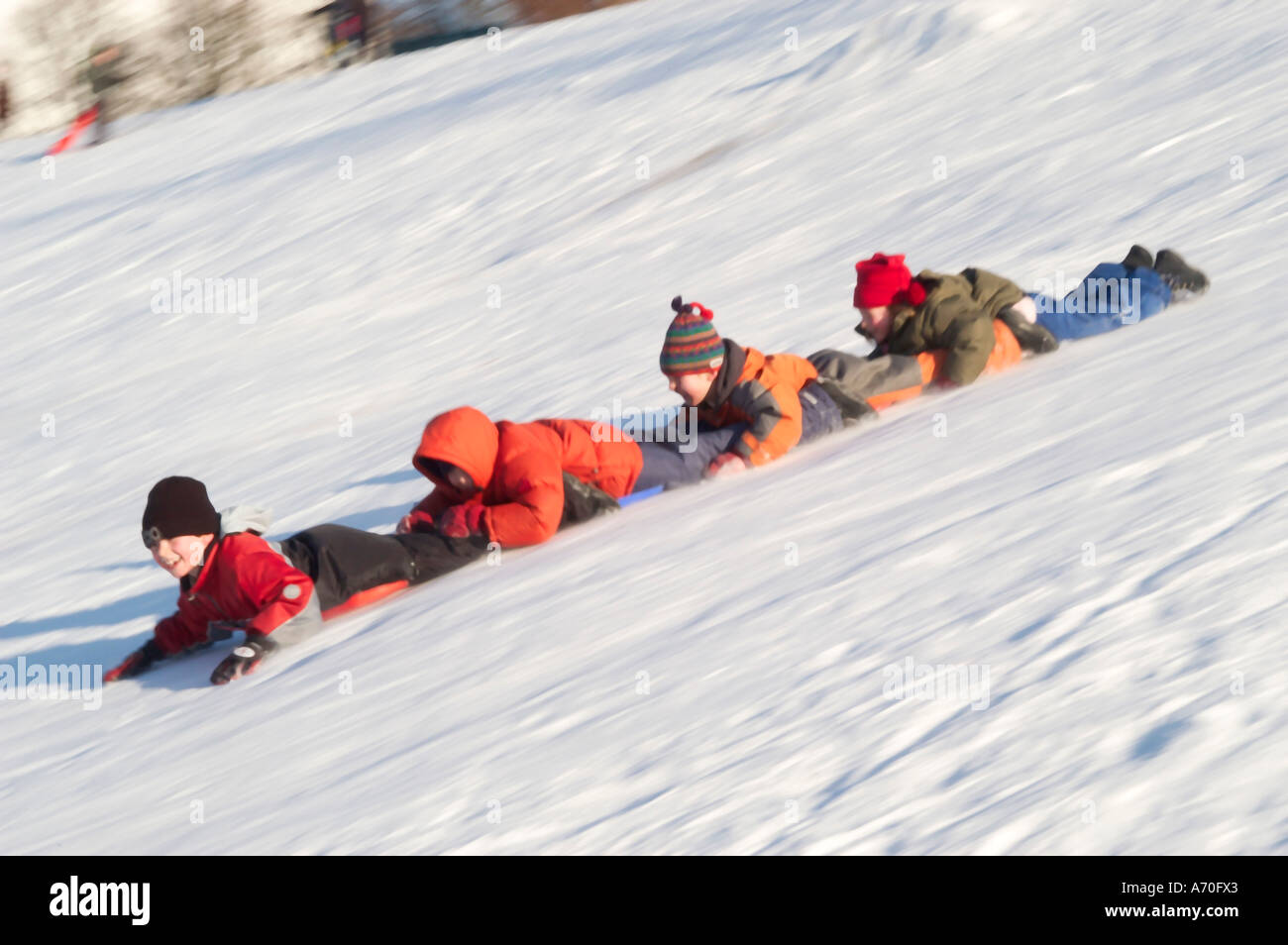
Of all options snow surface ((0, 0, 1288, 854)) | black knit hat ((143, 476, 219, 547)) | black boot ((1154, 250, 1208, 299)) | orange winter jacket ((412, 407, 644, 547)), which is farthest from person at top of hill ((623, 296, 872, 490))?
black boot ((1154, 250, 1208, 299))

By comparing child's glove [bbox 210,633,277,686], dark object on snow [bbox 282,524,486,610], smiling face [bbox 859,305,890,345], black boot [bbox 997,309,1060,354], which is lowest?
child's glove [bbox 210,633,277,686]

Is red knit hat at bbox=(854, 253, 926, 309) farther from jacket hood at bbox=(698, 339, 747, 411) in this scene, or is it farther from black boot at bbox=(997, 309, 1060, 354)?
jacket hood at bbox=(698, 339, 747, 411)

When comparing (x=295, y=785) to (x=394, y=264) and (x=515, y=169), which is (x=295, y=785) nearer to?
(x=394, y=264)

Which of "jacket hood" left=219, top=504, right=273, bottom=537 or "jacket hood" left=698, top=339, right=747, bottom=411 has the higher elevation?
"jacket hood" left=698, top=339, right=747, bottom=411

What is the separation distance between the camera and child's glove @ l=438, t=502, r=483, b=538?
5.03 m

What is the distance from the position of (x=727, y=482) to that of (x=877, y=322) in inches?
37.9

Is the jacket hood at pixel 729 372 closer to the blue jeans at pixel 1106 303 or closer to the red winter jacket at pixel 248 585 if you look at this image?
the blue jeans at pixel 1106 303

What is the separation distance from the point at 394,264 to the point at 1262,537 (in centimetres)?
873

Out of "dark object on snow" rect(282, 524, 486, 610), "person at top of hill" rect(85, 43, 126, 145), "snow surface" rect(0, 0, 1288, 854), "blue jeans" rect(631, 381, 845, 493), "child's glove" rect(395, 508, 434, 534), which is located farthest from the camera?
"person at top of hill" rect(85, 43, 126, 145)

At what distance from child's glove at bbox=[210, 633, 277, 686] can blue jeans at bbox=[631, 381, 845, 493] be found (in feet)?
4.47

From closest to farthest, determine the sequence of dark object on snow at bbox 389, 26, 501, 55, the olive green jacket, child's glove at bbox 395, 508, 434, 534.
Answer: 1. child's glove at bbox 395, 508, 434, 534
2. the olive green jacket
3. dark object on snow at bbox 389, 26, 501, 55
